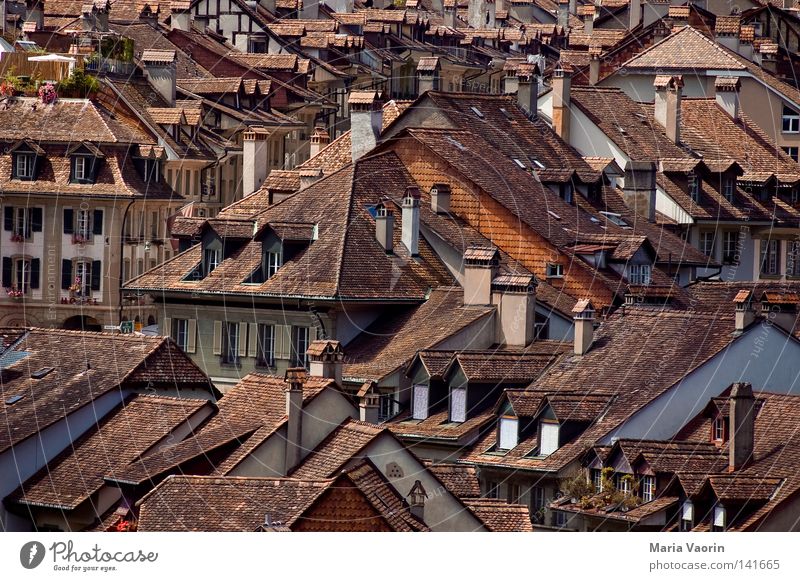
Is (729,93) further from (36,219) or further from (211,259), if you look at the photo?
(211,259)

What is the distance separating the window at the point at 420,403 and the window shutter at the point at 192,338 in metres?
4.40

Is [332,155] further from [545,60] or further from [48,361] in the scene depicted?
[545,60]

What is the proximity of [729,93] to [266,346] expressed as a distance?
925 inches

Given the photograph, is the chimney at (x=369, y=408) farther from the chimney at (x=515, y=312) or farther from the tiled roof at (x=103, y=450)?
the chimney at (x=515, y=312)

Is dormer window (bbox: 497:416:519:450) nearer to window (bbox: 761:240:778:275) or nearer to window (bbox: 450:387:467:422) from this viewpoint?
window (bbox: 450:387:467:422)

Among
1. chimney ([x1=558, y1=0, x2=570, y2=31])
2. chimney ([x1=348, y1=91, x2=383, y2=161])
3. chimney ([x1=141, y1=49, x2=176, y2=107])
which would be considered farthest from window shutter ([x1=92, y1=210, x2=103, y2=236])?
chimney ([x1=558, y1=0, x2=570, y2=31])

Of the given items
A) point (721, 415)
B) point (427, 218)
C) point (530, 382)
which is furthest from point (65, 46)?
point (721, 415)

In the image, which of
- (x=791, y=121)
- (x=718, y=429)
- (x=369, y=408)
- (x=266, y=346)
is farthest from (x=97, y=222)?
(x=718, y=429)

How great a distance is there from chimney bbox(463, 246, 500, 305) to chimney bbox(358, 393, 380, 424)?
5377mm

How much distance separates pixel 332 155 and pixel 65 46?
19.2 meters

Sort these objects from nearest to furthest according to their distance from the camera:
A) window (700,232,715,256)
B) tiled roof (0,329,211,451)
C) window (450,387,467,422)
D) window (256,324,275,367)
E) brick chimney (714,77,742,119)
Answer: tiled roof (0,329,211,451) < window (450,387,467,422) < window (256,324,275,367) < window (700,232,715,256) < brick chimney (714,77,742,119)

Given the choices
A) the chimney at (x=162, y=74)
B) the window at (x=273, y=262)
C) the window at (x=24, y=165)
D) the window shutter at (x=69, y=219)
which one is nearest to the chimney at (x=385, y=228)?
the window at (x=273, y=262)

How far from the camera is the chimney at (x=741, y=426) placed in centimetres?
3553

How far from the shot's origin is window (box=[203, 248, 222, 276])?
46875 millimetres
